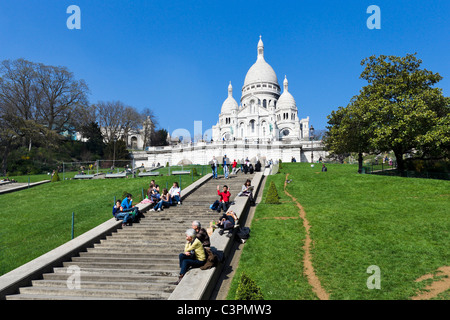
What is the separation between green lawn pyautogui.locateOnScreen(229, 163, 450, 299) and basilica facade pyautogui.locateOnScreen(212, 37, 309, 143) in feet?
182

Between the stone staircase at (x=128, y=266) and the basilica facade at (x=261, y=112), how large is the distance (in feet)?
194

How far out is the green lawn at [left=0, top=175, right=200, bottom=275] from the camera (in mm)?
9552

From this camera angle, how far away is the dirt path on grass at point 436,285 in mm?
6142

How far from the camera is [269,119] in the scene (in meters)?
73.1

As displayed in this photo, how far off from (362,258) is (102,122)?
60626 mm

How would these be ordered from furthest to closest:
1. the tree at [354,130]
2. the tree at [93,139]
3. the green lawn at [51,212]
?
the tree at [93,139], the tree at [354,130], the green lawn at [51,212]

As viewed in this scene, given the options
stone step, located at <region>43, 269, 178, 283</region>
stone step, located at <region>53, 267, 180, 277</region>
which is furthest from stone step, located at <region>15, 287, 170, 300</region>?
stone step, located at <region>53, 267, 180, 277</region>

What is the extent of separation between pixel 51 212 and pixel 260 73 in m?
87.5

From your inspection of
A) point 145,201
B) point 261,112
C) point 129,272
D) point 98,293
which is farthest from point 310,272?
point 261,112

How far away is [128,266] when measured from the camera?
314 inches

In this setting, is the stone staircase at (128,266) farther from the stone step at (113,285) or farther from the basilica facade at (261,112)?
the basilica facade at (261,112)

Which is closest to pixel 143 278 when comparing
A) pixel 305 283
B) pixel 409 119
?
pixel 305 283

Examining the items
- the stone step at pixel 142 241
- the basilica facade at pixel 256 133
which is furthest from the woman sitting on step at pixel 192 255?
the basilica facade at pixel 256 133
